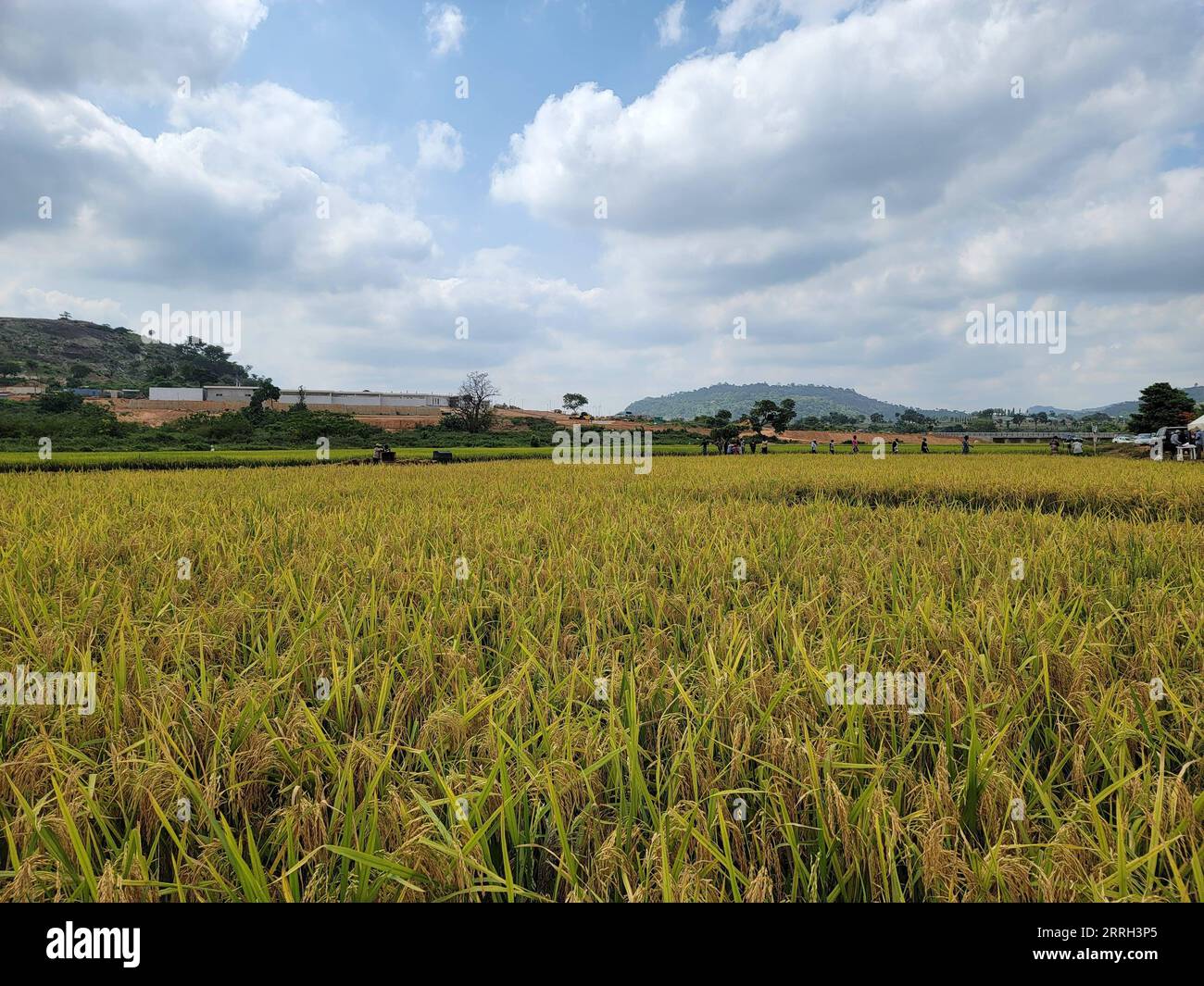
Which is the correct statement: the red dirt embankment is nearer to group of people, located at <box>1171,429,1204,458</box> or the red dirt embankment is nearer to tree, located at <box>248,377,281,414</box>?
group of people, located at <box>1171,429,1204,458</box>

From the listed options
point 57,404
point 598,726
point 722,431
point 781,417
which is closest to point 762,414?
point 781,417

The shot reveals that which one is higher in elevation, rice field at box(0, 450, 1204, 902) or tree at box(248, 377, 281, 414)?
tree at box(248, 377, 281, 414)

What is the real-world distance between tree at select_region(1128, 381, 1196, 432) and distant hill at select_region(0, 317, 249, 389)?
345 ft

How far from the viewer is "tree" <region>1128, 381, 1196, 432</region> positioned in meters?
41.2

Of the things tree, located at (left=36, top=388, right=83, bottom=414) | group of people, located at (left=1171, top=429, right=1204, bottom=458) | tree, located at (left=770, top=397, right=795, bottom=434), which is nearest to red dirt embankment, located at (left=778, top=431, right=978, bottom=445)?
tree, located at (left=770, top=397, right=795, bottom=434)

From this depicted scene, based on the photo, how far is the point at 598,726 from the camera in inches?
69.3

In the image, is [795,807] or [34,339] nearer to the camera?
[795,807]

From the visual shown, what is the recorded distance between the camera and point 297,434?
128 feet

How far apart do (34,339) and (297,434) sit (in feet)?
388

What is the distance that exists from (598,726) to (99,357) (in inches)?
5711

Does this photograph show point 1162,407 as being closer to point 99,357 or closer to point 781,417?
point 781,417
